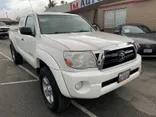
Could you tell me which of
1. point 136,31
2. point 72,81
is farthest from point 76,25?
point 136,31

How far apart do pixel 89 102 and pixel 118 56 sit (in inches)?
46.1

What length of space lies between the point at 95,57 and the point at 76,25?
1831 millimetres

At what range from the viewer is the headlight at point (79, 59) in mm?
2635

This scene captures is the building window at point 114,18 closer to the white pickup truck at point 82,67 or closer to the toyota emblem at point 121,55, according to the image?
the white pickup truck at point 82,67

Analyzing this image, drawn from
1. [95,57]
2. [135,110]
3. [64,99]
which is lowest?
[135,110]

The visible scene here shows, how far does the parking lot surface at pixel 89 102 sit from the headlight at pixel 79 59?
3.23ft

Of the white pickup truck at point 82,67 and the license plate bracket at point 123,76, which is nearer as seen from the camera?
the white pickup truck at point 82,67

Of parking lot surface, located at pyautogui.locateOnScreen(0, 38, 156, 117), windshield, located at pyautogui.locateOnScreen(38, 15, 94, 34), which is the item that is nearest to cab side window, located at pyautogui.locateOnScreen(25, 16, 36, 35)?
windshield, located at pyautogui.locateOnScreen(38, 15, 94, 34)

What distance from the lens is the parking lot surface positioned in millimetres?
3139

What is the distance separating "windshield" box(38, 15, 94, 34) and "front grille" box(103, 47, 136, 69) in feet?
4.49

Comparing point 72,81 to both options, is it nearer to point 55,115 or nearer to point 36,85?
point 55,115

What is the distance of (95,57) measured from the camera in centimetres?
269

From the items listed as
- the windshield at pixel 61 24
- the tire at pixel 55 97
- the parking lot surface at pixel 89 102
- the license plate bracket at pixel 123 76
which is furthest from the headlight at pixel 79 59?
the windshield at pixel 61 24

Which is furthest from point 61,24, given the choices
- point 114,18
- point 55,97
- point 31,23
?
point 114,18
